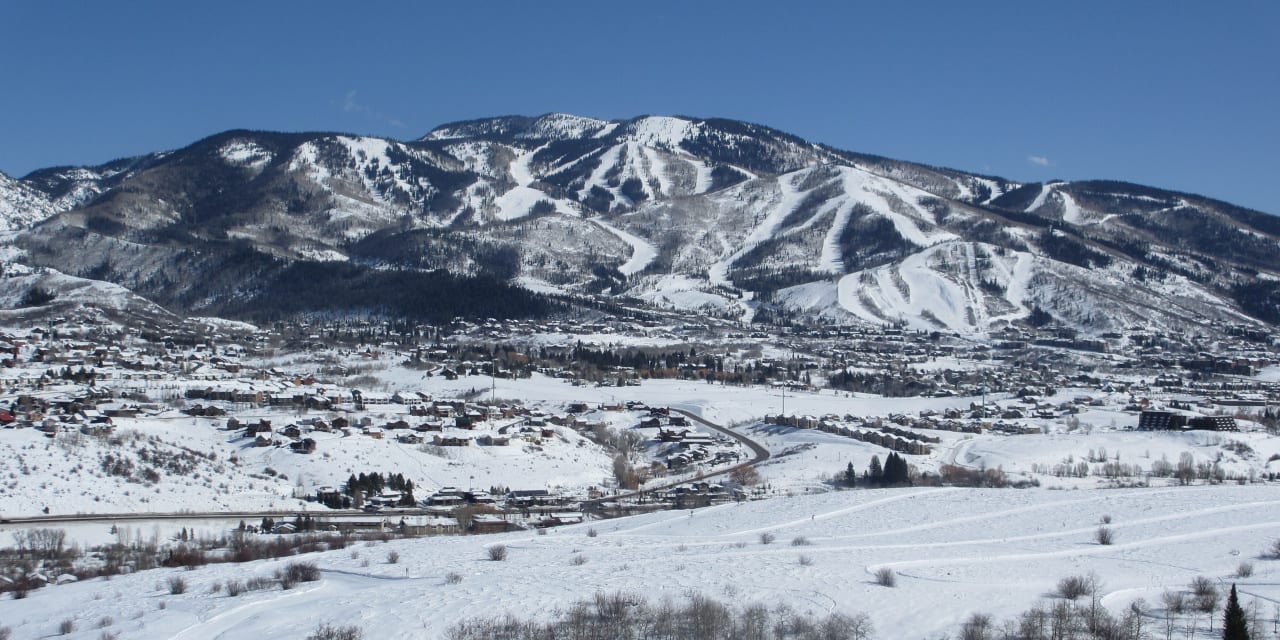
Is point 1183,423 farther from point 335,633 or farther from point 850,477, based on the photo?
point 335,633

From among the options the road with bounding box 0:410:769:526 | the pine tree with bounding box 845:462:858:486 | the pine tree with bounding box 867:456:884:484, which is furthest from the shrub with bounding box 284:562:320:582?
the pine tree with bounding box 867:456:884:484

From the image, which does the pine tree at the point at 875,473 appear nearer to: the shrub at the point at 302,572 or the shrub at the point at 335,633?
the shrub at the point at 302,572

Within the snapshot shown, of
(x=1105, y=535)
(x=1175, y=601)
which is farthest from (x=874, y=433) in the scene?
(x=1175, y=601)

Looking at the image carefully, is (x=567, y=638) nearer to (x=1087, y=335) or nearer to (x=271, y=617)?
(x=271, y=617)

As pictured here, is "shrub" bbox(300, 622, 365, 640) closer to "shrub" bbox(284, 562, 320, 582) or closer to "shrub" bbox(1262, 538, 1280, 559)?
"shrub" bbox(284, 562, 320, 582)

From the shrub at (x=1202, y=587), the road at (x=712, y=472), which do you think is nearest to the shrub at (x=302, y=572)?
the shrub at (x=1202, y=587)

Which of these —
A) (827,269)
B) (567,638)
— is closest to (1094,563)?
(567,638)

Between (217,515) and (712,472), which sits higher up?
(712,472)
